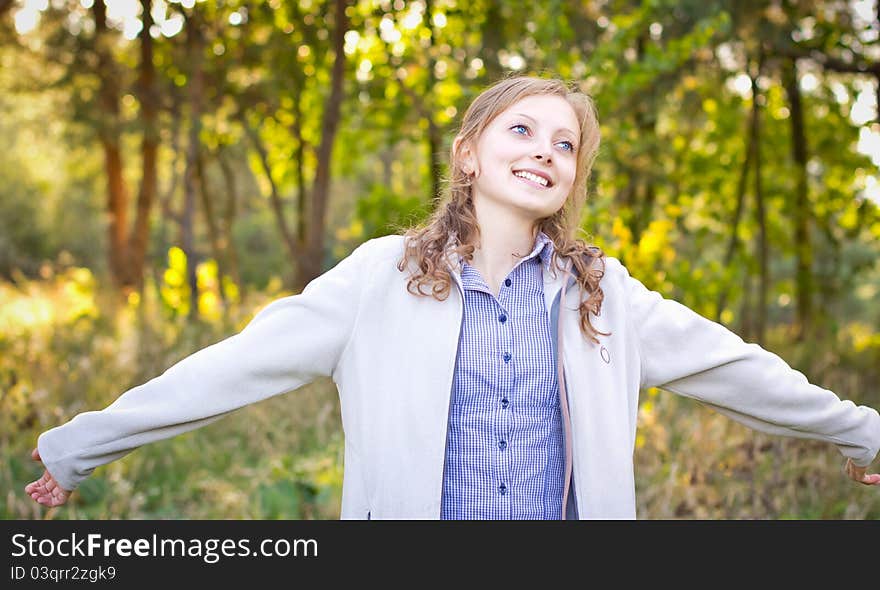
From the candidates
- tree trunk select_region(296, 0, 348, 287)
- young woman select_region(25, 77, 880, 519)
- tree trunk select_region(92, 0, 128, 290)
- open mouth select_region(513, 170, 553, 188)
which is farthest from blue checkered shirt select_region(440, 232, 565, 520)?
tree trunk select_region(92, 0, 128, 290)

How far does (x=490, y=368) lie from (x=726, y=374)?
23.7 inches

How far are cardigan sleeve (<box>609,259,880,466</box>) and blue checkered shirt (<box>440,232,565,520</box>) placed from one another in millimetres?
270

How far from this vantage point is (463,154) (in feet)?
7.87

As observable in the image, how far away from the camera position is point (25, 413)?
206 inches

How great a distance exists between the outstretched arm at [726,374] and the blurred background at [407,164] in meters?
0.74

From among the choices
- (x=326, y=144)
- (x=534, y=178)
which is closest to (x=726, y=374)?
(x=534, y=178)

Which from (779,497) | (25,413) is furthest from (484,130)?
(25,413)

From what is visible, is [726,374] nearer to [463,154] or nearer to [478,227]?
[478,227]

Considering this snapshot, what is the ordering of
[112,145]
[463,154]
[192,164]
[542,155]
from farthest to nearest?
[112,145], [192,164], [463,154], [542,155]

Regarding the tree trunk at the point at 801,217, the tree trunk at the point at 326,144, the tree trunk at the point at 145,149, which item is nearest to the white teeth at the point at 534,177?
the tree trunk at the point at 326,144

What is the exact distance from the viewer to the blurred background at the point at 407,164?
15.8 ft

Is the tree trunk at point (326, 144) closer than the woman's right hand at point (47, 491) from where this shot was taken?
No

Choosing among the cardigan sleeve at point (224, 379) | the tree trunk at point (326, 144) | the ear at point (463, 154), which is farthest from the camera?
the tree trunk at point (326, 144)

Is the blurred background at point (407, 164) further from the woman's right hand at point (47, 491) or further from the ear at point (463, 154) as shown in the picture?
the woman's right hand at point (47, 491)
